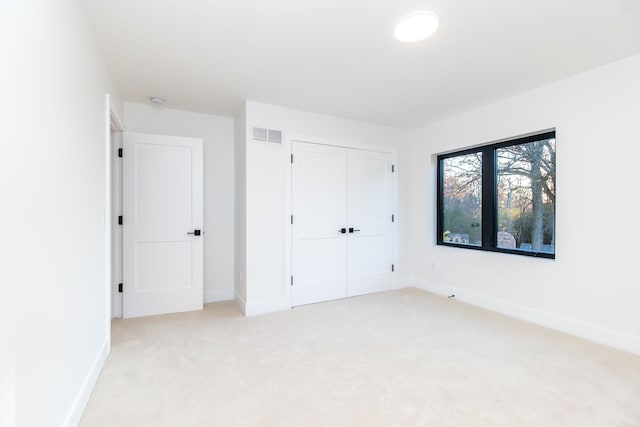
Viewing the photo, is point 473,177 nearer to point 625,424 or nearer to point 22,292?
point 625,424

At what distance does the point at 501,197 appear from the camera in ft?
12.2

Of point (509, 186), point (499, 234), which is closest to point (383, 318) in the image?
point (499, 234)

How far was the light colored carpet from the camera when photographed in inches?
69.8

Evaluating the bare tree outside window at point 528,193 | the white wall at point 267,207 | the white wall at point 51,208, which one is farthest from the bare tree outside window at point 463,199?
the white wall at point 51,208

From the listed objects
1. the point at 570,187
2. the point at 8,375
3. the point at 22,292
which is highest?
the point at 570,187

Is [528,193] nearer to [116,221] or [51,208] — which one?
[51,208]

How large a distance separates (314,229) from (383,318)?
4.54 feet

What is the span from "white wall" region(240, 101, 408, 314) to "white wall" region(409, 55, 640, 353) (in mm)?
2428

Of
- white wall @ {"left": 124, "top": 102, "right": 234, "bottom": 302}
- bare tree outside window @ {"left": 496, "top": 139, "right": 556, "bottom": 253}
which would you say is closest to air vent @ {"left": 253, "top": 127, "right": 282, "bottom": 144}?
white wall @ {"left": 124, "top": 102, "right": 234, "bottom": 302}

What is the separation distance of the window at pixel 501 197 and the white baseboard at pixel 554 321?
1.98 ft

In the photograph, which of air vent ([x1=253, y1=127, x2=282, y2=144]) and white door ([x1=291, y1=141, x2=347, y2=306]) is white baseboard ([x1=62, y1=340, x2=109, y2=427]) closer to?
white door ([x1=291, y1=141, x2=347, y2=306])

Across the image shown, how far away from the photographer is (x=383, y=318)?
11.1 ft

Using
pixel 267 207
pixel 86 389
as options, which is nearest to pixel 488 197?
pixel 267 207

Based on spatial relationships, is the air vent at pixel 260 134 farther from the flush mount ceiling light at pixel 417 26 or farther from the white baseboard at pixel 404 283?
the white baseboard at pixel 404 283
